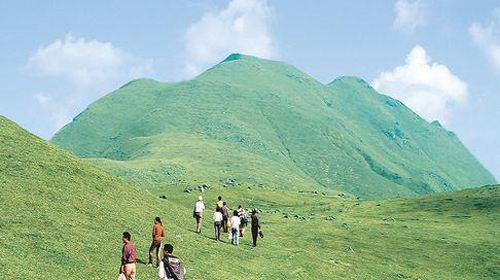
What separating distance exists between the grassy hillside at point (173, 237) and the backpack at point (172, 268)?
10256 millimetres

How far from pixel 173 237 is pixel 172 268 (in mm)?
23228

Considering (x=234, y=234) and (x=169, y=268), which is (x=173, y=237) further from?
(x=169, y=268)

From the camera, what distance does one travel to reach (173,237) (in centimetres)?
4919

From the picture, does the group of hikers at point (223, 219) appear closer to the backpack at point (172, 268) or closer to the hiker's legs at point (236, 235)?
the hiker's legs at point (236, 235)

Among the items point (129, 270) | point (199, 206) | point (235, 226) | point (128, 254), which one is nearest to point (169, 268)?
point (128, 254)

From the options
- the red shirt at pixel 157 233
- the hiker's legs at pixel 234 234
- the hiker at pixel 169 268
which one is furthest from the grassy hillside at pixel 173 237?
the hiker at pixel 169 268

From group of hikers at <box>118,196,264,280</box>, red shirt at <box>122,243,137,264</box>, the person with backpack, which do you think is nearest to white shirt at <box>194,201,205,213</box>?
group of hikers at <box>118,196,264,280</box>

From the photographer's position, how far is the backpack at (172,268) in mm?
26323

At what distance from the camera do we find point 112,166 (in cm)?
19288

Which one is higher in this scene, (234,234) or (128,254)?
(234,234)

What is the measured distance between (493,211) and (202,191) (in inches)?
2418

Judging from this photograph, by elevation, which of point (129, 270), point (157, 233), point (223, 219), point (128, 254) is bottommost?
point (129, 270)

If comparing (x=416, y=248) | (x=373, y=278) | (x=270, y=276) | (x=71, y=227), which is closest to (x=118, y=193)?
(x=71, y=227)

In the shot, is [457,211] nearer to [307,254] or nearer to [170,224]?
[307,254]
